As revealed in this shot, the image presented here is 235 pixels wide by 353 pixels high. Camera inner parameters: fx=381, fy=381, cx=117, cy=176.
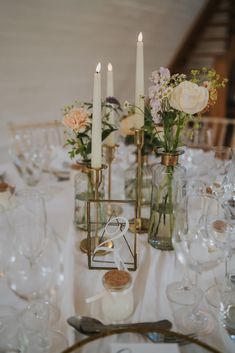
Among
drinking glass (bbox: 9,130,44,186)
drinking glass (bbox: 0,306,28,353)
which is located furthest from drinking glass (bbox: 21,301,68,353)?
drinking glass (bbox: 9,130,44,186)

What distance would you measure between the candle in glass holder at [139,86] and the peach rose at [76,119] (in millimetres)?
153

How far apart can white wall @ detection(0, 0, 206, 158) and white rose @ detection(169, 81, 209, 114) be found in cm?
222

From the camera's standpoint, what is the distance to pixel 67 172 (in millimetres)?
1708

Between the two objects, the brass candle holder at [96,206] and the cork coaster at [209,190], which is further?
the cork coaster at [209,190]

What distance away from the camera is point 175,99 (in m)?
0.93

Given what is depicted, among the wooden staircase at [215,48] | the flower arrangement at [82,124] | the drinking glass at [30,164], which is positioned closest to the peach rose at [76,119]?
the flower arrangement at [82,124]

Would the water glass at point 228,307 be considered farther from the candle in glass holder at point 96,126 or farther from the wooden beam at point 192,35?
the wooden beam at point 192,35

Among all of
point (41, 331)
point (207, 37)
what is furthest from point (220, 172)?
point (207, 37)

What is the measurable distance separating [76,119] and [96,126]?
0.21ft

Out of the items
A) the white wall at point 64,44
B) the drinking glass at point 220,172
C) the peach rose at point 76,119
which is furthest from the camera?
the white wall at point 64,44

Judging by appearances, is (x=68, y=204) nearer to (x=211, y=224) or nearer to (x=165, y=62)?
(x=211, y=224)

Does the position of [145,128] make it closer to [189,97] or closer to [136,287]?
[189,97]

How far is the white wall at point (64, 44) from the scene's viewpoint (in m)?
2.93

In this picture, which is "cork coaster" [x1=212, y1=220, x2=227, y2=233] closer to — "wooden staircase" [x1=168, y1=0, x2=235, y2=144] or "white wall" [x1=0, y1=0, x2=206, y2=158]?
"white wall" [x1=0, y1=0, x2=206, y2=158]
